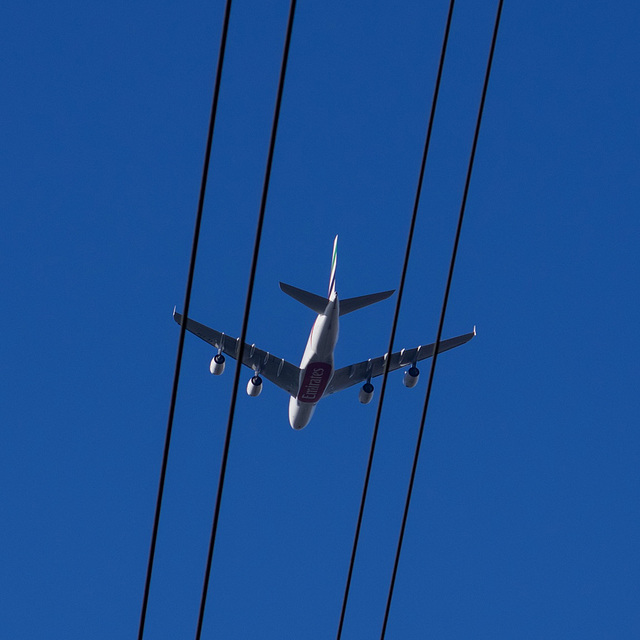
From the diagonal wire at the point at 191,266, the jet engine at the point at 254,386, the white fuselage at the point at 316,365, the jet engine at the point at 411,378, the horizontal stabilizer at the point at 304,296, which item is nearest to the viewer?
the diagonal wire at the point at 191,266

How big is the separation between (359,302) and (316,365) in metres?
3.59

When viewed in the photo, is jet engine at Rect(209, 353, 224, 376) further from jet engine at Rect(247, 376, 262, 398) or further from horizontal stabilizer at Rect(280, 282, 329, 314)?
horizontal stabilizer at Rect(280, 282, 329, 314)

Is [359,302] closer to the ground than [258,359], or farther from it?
farther from it

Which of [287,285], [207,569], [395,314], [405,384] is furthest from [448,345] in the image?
[207,569]

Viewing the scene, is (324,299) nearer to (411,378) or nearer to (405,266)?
(411,378)

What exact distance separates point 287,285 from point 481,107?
30.4 metres

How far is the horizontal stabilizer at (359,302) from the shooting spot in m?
46.9

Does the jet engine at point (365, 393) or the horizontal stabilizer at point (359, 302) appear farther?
the jet engine at point (365, 393)

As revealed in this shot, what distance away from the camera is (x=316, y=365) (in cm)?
4628

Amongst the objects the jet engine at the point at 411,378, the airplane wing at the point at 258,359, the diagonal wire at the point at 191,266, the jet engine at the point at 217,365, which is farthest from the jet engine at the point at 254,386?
the diagonal wire at the point at 191,266

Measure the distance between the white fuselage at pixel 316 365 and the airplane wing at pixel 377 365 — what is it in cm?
228

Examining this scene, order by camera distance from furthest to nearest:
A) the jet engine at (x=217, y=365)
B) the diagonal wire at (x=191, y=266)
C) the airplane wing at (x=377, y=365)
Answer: the airplane wing at (x=377, y=365) → the jet engine at (x=217, y=365) → the diagonal wire at (x=191, y=266)

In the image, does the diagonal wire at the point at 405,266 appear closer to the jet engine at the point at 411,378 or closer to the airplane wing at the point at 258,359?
the jet engine at the point at 411,378

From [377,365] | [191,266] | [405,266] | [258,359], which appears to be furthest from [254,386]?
[191,266]
